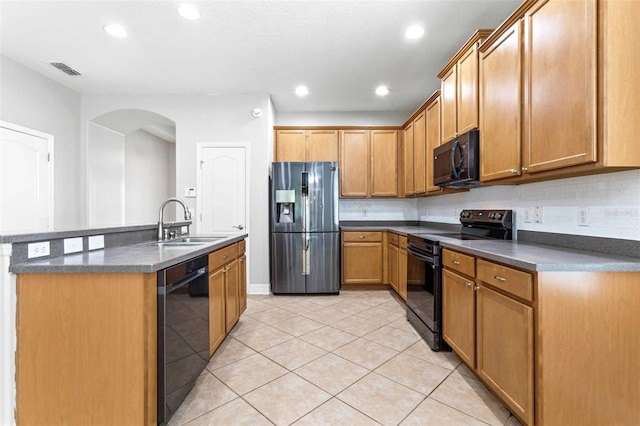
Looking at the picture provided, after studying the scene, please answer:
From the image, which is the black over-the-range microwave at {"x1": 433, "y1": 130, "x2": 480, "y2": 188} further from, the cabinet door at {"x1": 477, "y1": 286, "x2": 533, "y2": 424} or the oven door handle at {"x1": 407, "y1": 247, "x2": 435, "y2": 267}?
the cabinet door at {"x1": 477, "y1": 286, "x2": 533, "y2": 424}

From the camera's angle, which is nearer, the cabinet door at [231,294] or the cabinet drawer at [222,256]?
the cabinet drawer at [222,256]

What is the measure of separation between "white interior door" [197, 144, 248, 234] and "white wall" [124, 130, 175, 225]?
1.92 meters

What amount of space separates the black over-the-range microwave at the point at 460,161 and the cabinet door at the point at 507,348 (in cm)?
106

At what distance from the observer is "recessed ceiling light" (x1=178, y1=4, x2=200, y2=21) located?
→ 236 cm

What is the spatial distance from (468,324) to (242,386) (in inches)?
60.6

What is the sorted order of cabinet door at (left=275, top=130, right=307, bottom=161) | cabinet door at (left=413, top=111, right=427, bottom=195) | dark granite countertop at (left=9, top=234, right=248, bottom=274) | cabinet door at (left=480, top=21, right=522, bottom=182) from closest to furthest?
dark granite countertop at (left=9, top=234, right=248, bottom=274) < cabinet door at (left=480, top=21, right=522, bottom=182) < cabinet door at (left=413, top=111, right=427, bottom=195) < cabinet door at (left=275, top=130, right=307, bottom=161)

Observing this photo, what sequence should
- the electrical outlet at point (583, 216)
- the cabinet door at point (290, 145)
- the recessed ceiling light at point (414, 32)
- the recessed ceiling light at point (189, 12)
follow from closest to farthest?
the electrical outlet at point (583, 216), the recessed ceiling light at point (189, 12), the recessed ceiling light at point (414, 32), the cabinet door at point (290, 145)

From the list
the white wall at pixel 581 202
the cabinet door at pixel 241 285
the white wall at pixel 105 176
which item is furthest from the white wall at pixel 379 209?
the white wall at pixel 105 176

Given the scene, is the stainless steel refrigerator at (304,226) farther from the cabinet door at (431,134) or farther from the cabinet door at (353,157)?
the cabinet door at (431,134)

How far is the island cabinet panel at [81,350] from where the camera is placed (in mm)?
1338

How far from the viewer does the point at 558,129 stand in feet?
5.32

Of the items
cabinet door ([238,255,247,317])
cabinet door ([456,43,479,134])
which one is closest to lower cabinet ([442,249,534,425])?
cabinet door ([456,43,479,134])

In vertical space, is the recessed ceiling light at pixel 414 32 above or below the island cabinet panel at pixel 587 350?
above

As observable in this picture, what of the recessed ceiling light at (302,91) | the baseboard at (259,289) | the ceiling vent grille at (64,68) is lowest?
the baseboard at (259,289)
